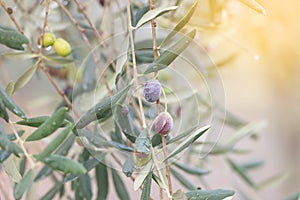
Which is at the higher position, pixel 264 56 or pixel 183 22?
pixel 183 22

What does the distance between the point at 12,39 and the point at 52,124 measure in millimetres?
106

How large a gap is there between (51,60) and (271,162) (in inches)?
97.7

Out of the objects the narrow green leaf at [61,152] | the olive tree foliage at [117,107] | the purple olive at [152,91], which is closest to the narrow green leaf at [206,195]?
the olive tree foliage at [117,107]

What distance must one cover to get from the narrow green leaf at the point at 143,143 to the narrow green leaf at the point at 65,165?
0.09 metres

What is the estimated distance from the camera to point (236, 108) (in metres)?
2.46

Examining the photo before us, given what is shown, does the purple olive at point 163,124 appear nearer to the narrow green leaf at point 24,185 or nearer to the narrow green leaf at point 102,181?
the narrow green leaf at point 24,185

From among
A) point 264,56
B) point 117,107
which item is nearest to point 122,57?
point 117,107

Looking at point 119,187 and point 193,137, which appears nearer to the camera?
point 193,137

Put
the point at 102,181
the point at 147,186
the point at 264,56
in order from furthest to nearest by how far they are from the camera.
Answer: the point at 264,56, the point at 102,181, the point at 147,186

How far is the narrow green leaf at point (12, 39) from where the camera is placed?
52 cm

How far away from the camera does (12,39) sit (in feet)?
1.70

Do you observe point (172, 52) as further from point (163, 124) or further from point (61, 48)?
point (61, 48)

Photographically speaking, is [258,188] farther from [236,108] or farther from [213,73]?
[236,108]

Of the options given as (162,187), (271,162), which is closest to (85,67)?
(162,187)
